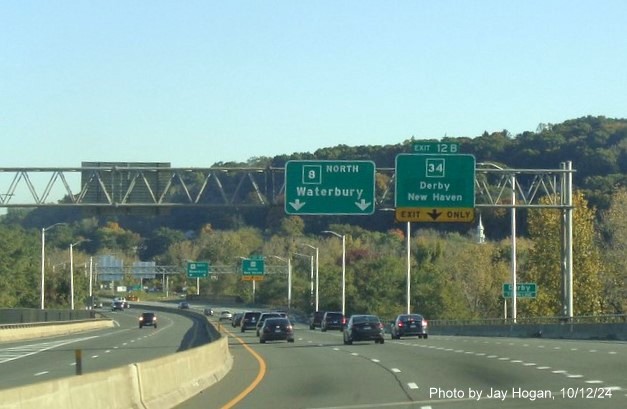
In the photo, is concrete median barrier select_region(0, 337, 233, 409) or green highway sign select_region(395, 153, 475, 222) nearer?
concrete median barrier select_region(0, 337, 233, 409)

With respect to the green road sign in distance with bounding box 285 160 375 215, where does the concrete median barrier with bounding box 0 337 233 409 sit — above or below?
below

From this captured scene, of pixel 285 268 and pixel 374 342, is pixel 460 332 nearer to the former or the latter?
pixel 374 342

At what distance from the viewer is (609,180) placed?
444ft

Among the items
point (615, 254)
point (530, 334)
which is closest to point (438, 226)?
point (615, 254)

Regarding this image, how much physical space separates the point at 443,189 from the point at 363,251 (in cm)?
10553

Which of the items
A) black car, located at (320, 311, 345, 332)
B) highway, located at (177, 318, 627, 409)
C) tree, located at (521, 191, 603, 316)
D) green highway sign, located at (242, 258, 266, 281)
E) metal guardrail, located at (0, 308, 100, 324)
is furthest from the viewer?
green highway sign, located at (242, 258, 266, 281)

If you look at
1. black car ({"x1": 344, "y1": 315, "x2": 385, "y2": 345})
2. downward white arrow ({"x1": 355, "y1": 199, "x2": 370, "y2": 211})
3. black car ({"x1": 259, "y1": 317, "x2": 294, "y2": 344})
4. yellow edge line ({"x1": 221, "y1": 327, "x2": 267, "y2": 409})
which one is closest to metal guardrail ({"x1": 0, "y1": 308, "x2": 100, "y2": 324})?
black car ({"x1": 259, "y1": 317, "x2": 294, "y2": 344})

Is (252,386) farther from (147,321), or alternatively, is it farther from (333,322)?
(147,321)

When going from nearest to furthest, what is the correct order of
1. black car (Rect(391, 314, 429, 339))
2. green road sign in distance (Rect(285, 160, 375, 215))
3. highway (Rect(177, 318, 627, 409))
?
highway (Rect(177, 318, 627, 409)) → green road sign in distance (Rect(285, 160, 375, 215)) → black car (Rect(391, 314, 429, 339))

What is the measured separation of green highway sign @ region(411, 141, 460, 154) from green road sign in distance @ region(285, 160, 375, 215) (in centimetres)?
199

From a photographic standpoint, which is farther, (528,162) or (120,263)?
(120,263)

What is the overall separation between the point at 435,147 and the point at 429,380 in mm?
21863

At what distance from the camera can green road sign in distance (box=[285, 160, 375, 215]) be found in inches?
1807

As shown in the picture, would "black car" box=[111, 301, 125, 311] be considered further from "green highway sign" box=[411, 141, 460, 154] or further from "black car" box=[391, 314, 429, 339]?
"green highway sign" box=[411, 141, 460, 154]
